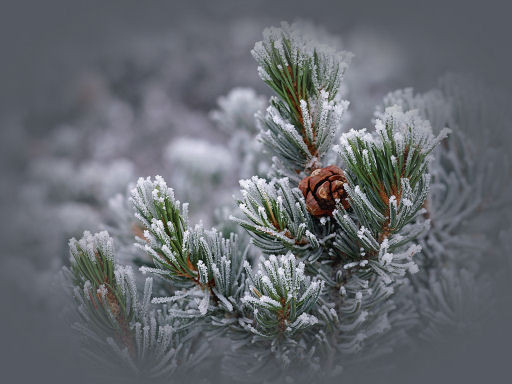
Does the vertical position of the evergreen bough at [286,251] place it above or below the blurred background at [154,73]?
below

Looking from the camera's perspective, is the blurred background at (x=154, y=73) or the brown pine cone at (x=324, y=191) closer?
the brown pine cone at (x=324, y=191)

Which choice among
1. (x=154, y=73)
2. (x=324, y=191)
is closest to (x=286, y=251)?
(x=324, y=191)

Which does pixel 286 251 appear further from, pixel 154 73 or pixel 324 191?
pixel 154 73

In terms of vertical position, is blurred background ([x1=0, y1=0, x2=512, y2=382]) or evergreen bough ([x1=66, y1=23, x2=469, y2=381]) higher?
blurred background ([x1=0, y1=0, x2=512, y2=382])

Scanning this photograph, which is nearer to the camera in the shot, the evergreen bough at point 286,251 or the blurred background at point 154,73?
the evergreen bough at point 286,251

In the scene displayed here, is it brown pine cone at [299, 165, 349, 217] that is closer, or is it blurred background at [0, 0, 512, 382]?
brown pine cone at [299, 165, 349, 217]

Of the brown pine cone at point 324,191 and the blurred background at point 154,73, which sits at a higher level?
the blurred background at point 154,73

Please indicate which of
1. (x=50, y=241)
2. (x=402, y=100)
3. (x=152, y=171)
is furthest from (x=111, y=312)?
(x=152, y=171)

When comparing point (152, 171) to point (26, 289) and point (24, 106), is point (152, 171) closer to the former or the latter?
point (24, 106)

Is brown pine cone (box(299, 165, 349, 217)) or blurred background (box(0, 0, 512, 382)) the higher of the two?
blurred background (box(0, 0, 512, 382))
